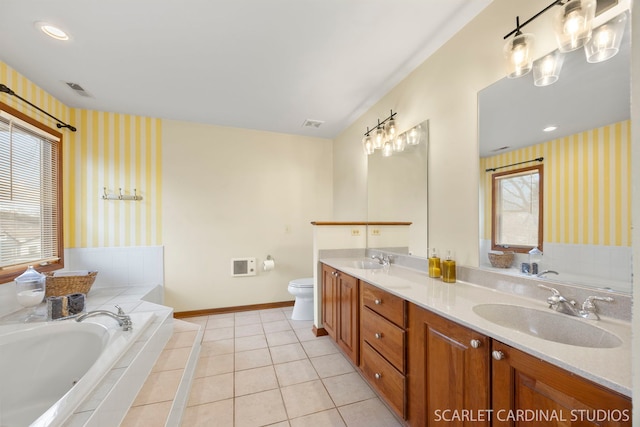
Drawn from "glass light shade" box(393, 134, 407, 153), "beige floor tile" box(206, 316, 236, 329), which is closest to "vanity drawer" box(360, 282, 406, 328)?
"glass light shade" box(393, 134, 407, 153)

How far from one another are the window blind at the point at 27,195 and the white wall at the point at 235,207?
3.27 ft

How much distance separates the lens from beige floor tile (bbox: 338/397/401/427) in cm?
153

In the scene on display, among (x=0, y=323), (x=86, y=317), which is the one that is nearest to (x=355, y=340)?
(x=86, y=317)

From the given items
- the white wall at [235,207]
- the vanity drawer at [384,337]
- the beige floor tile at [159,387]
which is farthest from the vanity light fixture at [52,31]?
the vanity drawer at [384,337]

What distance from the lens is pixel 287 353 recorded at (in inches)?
92.3

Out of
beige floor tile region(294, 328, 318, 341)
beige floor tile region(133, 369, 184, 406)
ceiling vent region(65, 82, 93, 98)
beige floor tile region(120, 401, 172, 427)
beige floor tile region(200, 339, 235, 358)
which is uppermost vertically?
ceiling vent region(65, 82, 93, 98)

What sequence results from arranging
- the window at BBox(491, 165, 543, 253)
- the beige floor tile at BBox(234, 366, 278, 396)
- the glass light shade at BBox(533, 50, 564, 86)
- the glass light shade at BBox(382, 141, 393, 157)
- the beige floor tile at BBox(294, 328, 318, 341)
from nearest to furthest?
1. the glass light shade at BBox(533, 50, 564, 86)
2. the window at BBox(491, 165, 543, 253)
3. the beige floor tile at BBox(234, 366, 278, 396)
4. the glass light shade at BBox(382, 141, 393, 157)
5. the beige floor tile at BBox(294, 328, 318, 341)

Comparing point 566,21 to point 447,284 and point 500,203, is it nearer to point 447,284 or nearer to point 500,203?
point 500,203

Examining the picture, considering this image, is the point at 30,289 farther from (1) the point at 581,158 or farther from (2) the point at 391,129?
(1) the point at 581,158

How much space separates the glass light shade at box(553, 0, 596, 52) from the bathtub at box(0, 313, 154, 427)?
271cm

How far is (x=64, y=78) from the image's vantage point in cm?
226

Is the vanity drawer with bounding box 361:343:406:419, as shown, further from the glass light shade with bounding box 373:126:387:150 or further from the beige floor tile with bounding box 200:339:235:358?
the glass light shade with bounding box 373:126:387:150

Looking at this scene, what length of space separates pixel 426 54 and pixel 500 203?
50.3 inches

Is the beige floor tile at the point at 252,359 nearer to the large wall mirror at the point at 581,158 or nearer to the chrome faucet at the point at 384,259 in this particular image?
the chrome faucet at the point at 384,259
